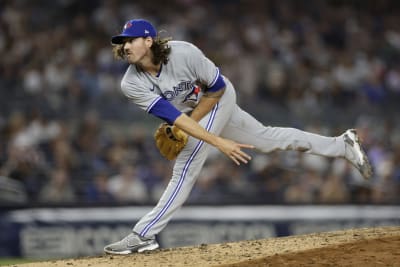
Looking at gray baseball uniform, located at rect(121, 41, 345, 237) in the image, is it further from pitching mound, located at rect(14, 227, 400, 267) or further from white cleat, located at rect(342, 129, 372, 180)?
pitching mound, located at rect(14, 227, 400, 267)

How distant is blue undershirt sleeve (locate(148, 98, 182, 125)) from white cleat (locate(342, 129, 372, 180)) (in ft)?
5.52

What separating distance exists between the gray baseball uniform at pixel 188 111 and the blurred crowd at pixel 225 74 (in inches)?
180

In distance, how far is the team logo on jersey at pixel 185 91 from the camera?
664cm

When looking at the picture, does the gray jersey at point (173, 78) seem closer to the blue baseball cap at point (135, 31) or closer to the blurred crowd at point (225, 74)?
the blue baseball cap at point (135, 31)

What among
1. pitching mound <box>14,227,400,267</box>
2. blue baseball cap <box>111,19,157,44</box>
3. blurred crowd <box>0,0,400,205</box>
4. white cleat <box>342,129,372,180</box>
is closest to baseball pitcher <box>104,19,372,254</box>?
blue baseball cap <box>111,19,157,44</box>

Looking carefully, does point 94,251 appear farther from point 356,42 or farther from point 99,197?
point 356,42

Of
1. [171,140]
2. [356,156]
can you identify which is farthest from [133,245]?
[356,156]

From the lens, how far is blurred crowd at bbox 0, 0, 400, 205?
39.4ft

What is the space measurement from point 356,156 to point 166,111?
1828 mm

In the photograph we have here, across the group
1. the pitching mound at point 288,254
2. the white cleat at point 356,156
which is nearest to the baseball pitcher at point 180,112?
the white cleat at point 356,156

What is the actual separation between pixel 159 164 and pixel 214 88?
5.59 metres

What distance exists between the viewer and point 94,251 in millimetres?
11086

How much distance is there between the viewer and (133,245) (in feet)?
22.4

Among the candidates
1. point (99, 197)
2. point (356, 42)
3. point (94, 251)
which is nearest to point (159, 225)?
point (94, 251)
